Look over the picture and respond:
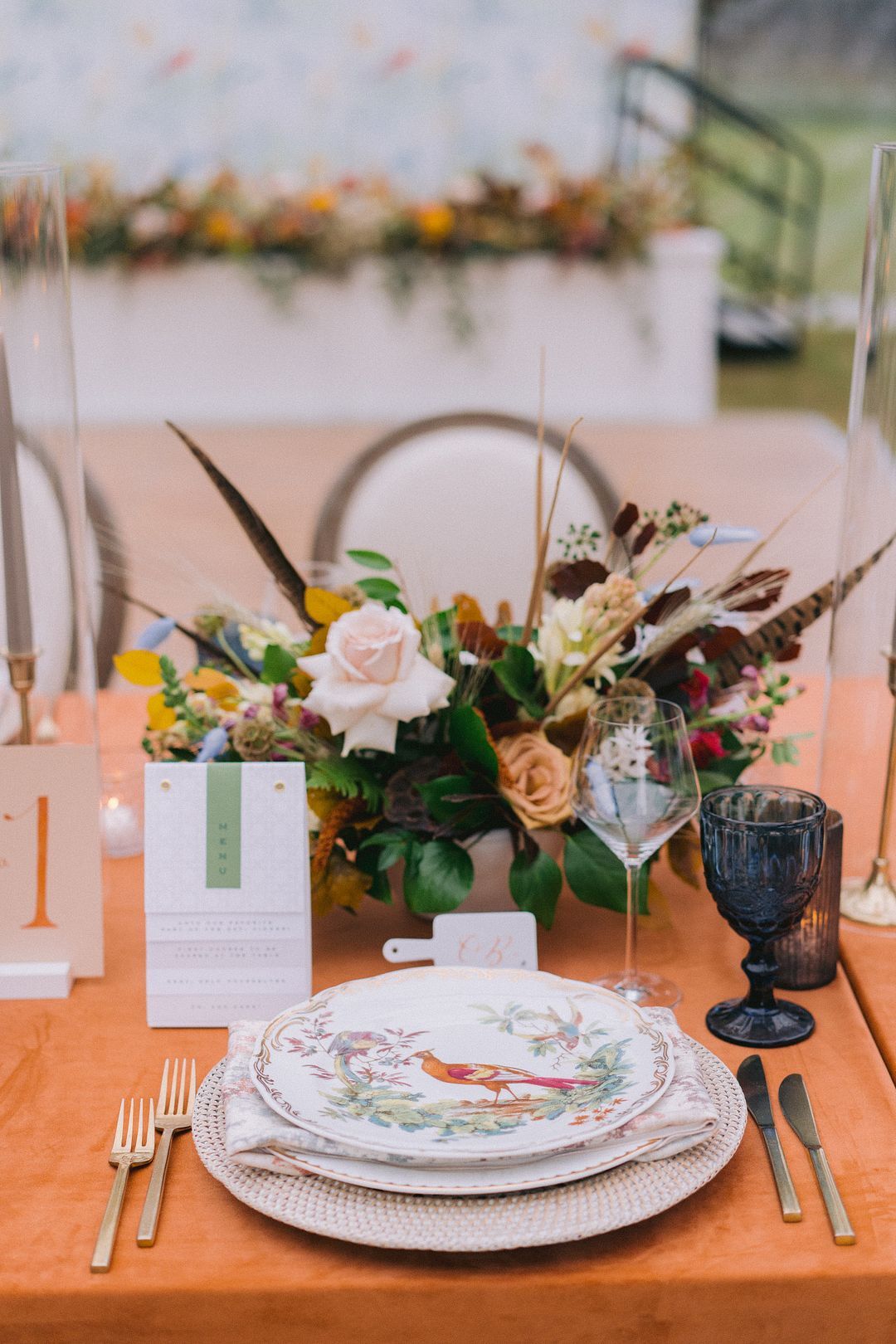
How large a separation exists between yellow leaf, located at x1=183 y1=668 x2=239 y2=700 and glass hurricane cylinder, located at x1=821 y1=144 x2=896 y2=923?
19.5 inches

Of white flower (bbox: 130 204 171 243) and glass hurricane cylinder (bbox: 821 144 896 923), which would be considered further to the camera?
white flower (bbox: 130 204 171 243)

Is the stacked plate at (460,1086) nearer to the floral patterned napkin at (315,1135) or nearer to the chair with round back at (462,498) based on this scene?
the floral patterned napkin at (315,1135)

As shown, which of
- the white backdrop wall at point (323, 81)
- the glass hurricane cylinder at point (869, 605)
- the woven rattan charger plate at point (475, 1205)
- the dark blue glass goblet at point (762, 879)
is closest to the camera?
the woven rattan charger plate at point (475, 1205)

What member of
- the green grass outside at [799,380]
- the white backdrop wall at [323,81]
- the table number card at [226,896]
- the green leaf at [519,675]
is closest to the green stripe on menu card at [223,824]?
the table number card at [226,896]

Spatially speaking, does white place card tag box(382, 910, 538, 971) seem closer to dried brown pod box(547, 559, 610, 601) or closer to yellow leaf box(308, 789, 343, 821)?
yellow leaf box(308, 789, 343, 821)

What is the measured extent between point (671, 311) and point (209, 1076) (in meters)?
6.39

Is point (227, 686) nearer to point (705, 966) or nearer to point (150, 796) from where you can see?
point (150, 796)

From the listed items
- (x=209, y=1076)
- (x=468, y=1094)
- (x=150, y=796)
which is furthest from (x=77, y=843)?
(x=468, y=1094)

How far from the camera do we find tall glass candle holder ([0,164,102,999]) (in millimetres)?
1047

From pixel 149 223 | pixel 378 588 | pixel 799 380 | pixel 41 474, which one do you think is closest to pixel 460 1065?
pixel 378 588

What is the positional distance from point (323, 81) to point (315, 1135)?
8.40m

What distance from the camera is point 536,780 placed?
1.06 m

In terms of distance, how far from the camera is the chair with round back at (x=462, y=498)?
6.48ft

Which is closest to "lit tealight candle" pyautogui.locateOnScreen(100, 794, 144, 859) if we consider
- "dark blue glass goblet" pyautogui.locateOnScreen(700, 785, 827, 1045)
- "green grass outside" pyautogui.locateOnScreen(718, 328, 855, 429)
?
"dark blue glass goblet" pyautogui.locateOnScreen(700, 785, 827, 1045)
